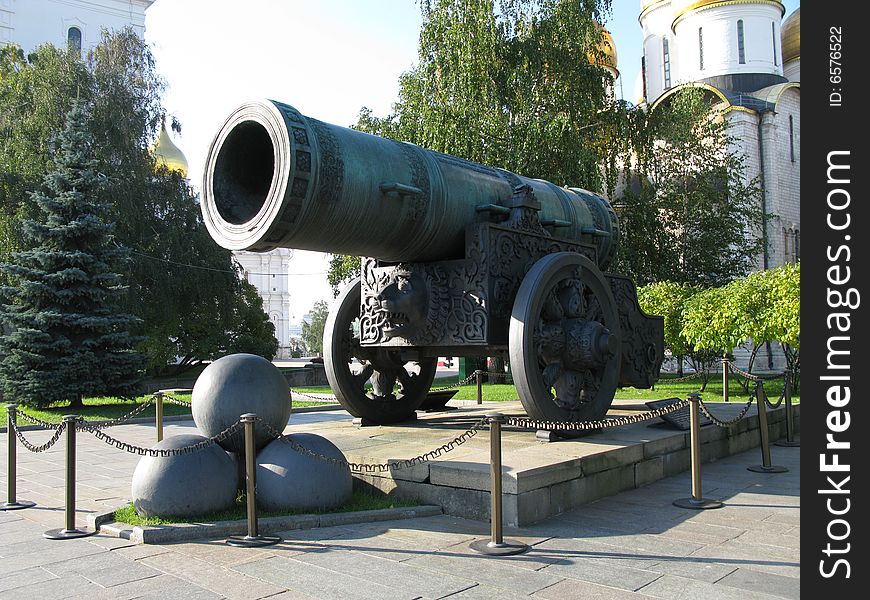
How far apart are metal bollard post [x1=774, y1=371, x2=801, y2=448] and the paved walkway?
3.29m

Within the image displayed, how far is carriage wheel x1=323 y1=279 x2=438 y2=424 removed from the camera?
7.14m

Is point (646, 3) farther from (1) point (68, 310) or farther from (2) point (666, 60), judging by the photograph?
(1) point (68, 310)

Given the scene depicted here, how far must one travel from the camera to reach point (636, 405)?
29.6ft

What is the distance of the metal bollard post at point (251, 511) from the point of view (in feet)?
14.5

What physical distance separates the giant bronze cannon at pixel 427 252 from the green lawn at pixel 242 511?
1.23 metres

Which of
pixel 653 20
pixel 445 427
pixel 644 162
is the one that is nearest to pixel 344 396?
pixel 445 427

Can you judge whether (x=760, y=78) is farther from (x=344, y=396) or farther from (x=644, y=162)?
(x=344, y=396)

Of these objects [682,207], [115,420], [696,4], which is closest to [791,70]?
[696,4]

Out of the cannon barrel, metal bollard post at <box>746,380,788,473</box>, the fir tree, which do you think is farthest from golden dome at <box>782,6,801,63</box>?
the cannon barrel

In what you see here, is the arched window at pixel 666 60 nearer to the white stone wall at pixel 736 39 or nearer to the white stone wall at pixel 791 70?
the white stone wall at pixel 736 39

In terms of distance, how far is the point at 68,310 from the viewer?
1441cm

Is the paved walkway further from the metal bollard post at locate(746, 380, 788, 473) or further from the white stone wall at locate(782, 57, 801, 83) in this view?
the white stone wall at locate(782, 57, 801, 83)

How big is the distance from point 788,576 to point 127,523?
11.8ft

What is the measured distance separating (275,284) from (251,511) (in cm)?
6463
